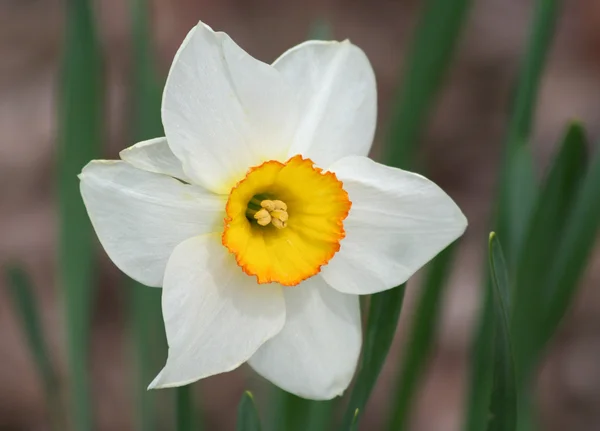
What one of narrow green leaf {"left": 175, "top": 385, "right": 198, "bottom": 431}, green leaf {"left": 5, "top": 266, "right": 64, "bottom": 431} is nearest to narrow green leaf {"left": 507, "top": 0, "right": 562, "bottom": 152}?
narrow green leaf {"left": 175, "top": 385, "right": 198, "bottom": 431}

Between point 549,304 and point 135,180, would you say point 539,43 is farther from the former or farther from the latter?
point 135,180

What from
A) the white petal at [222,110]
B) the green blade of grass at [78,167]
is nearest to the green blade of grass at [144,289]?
the green blade of grass at [78,167]

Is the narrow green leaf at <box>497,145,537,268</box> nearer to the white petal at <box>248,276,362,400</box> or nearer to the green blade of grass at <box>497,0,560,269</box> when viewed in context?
the green blade of grass at <box>497,0,560,269</box>

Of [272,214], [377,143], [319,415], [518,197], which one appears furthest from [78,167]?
[377,143]

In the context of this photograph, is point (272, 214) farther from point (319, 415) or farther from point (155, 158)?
point (319, 415)

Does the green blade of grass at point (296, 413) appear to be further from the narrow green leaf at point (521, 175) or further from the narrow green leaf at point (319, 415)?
the narrow green leaf at point (521, 175)

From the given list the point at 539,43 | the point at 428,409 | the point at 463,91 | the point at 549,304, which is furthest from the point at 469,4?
the point at 463,91
